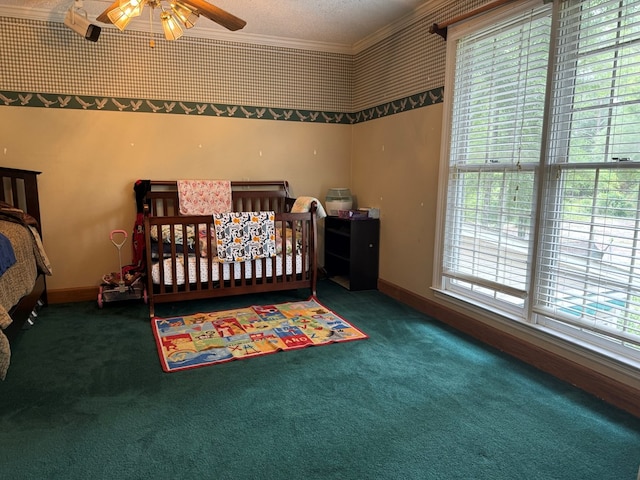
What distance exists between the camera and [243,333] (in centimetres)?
299

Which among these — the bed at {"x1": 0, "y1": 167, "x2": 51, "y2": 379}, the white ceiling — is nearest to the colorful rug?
the bed at {"x1": 0, "y1": 167, "x2": 51, "y2": 379}

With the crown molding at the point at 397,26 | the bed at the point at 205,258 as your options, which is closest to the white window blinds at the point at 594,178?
the crown molding at the point at 397,26

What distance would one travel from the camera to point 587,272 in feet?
7.38

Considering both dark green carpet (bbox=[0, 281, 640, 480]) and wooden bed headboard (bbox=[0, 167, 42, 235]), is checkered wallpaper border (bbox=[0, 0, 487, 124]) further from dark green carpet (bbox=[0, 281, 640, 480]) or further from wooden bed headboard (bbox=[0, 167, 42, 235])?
dark green carpet (bbox=[0, 281, 640, 480])

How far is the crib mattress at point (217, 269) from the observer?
11.1ft

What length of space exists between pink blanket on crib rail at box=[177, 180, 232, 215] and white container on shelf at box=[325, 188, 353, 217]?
995mm

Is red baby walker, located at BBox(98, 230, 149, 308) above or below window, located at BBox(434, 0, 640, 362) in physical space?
below

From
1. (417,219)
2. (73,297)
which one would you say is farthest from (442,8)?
(73,297)

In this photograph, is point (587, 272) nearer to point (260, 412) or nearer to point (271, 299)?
point (260, 412)

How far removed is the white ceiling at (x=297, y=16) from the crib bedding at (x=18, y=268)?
5.58 ft

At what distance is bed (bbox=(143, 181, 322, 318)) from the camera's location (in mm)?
3328

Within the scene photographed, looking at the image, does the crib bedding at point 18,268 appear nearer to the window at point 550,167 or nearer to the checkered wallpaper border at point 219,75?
the checkered wallpaper border at point 219,75

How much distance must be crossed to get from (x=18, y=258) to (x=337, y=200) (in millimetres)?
2711

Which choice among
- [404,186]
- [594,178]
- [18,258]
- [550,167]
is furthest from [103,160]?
[594,178]
